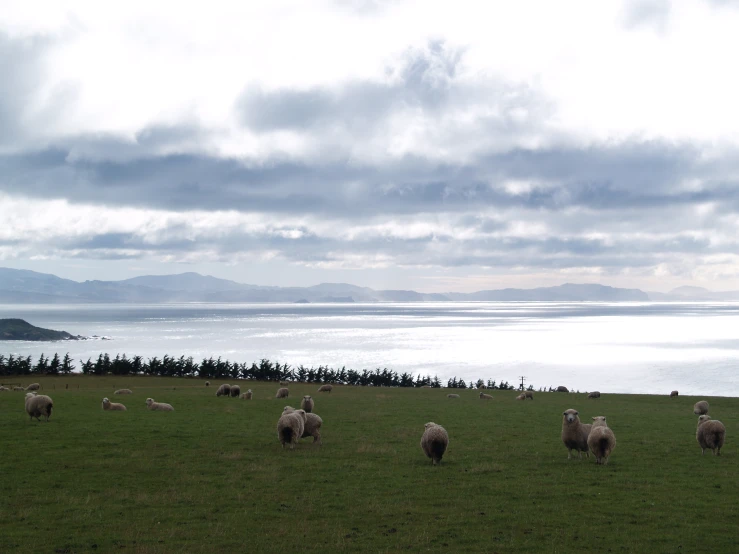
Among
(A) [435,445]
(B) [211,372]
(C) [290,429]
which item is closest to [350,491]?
(A) [435,445]

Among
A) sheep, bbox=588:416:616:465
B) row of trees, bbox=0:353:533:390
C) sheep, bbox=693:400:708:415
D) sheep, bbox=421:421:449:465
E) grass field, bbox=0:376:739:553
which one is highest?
sheep, bbox=693:400:708:415

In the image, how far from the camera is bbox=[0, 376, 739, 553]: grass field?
1116cm

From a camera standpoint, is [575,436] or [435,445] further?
[575,436]

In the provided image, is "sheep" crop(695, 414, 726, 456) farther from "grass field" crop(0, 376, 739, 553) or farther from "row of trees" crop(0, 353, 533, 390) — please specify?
"row of trees" crop(0, 353, 533, 390)

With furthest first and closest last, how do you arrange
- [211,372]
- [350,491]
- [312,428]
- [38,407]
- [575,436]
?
[211,372] < [38,407] < [312,428] < [575,436] < [350,491]

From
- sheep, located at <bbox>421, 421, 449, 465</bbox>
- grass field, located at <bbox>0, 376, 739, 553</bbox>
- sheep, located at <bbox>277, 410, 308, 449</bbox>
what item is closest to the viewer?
grass field, located at <bbox>0, 376, 739, 553</bbox>

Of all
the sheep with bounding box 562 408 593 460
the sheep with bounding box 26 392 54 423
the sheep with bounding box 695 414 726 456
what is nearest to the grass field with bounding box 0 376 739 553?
the sheep with bounding box 695 414 726 456

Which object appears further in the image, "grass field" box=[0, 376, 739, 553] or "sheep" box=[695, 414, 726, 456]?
"sheep" box=[695, 414, 726, 456]

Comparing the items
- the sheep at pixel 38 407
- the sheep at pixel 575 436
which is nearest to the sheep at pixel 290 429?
the sheep at pixel 575 436

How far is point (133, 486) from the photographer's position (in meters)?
15.0

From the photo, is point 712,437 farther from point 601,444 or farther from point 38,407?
point 38,407

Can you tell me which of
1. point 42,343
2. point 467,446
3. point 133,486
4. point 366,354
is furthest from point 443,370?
point 42,343

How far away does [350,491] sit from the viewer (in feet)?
47.7

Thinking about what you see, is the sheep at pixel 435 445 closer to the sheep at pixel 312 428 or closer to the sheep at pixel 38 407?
the sheep at pixel 312 428
